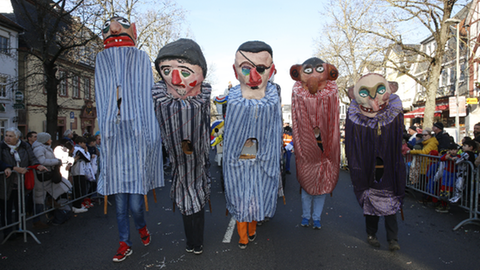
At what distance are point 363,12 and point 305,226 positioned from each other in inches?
646

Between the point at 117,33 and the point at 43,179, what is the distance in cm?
267

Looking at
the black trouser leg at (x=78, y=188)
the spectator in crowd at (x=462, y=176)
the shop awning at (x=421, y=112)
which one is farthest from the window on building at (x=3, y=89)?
the shop awning at (x=421, y=112)

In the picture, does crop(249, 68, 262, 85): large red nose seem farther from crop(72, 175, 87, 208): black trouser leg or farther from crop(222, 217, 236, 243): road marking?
crop(72, 175, 87, 208): black trouser leg

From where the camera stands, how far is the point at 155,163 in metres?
3.62

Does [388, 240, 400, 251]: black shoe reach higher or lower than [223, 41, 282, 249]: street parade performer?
lower

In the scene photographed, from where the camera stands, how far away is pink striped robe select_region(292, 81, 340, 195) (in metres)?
3.95

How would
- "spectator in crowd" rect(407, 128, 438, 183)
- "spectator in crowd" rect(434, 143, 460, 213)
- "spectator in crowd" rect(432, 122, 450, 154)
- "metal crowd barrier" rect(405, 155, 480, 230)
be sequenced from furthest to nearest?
"spectator in crowd" rect(432, 122, 450, 154) → "spectator in crowd" rect(407, 128, 438, 183) → "spectator in crowd" rect(434, 143, 460, 213) → "metal crowd barrier" rect(405, 155, 480, 230)

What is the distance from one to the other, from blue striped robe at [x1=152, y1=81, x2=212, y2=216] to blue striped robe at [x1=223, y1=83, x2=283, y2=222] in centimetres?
27

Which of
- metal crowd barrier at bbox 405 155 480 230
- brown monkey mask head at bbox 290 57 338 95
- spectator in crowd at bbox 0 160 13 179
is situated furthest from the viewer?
metal crowd barrier at bbox 405 155 480 230

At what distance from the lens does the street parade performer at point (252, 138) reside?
11.5ft

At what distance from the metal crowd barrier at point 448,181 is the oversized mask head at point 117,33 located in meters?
5.04

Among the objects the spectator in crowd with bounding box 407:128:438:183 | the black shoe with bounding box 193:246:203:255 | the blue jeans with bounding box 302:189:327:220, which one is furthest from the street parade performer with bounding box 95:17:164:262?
the spectator in crowd with bounding box 407:128:438:183

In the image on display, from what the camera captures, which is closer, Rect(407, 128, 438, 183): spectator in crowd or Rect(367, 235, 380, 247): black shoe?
Rect(367, 235, 380, 247): black shoe

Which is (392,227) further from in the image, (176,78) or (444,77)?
(444,77)
